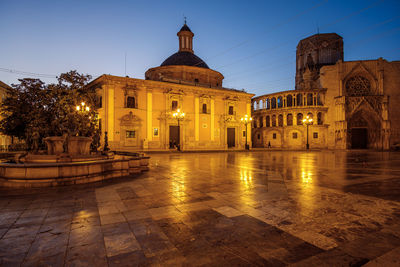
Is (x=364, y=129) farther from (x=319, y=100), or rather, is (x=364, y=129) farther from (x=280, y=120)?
(x=280, y=120)

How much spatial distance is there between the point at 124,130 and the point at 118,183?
18.9 metres

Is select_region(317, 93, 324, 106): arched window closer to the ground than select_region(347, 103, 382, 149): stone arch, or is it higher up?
higher up

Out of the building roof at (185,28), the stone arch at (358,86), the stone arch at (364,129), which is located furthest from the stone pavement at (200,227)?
the building roof at (185,28)

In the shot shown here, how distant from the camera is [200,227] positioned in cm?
337

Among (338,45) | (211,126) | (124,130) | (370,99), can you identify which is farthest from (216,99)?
(338,45)

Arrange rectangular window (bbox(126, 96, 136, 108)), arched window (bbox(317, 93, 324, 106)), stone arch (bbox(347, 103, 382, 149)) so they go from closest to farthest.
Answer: rectangular window (bbox(126, 96, 136, 108)), stone arch (bbox(347, 103, 382, 149)), arched window (bbox(317, 93, 324, 106))

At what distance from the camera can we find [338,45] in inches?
1886

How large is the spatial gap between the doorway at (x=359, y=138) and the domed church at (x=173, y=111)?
69.9ft

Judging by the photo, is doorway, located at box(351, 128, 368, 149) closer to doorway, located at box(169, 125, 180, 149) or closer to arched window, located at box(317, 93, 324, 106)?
arched window, located at box(317, 93, 324, 106)

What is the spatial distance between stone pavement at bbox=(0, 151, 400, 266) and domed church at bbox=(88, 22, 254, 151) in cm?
1964

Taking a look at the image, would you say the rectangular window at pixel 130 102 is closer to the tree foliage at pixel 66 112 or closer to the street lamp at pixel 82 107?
the tree foliage at pixel 66 112

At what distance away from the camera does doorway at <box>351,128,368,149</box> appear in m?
37.6

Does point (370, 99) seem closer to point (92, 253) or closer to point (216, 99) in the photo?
point (216, 99)

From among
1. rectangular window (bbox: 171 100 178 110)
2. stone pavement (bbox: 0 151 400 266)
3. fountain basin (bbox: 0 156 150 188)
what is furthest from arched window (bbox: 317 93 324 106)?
fountain basin (bbox: 0 156 150 188)
